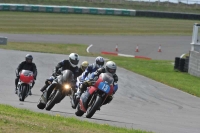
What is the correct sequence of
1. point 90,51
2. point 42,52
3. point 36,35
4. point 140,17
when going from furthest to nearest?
point 140,17 < point 36,35 < point 90,51 < point 42,52

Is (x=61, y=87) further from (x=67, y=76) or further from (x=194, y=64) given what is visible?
(x=194, y=64)

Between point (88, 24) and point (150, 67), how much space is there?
26.1 metres

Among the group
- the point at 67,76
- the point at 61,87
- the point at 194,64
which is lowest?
the point at 194,64

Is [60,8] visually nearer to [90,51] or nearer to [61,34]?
[61,34]

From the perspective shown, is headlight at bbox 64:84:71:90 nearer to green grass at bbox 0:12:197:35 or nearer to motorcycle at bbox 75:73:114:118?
motorcycle at bbox 75:73:114:118

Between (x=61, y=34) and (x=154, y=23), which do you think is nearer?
(x=61, y=34)

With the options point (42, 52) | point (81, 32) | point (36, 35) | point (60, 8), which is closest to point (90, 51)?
point (42, 52)

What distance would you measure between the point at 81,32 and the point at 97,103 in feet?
119

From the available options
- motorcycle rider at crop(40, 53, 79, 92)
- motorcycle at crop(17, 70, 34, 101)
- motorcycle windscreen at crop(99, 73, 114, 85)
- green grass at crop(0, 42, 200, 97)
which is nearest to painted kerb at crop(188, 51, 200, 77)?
green grass at crop(0, 42, 200, 97)

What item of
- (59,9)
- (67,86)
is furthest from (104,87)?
(59,9)

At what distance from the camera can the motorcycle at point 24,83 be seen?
55.8 ft

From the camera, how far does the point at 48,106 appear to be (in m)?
14.5

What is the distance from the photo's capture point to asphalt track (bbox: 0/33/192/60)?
38.7m

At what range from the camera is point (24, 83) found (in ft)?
56.4
